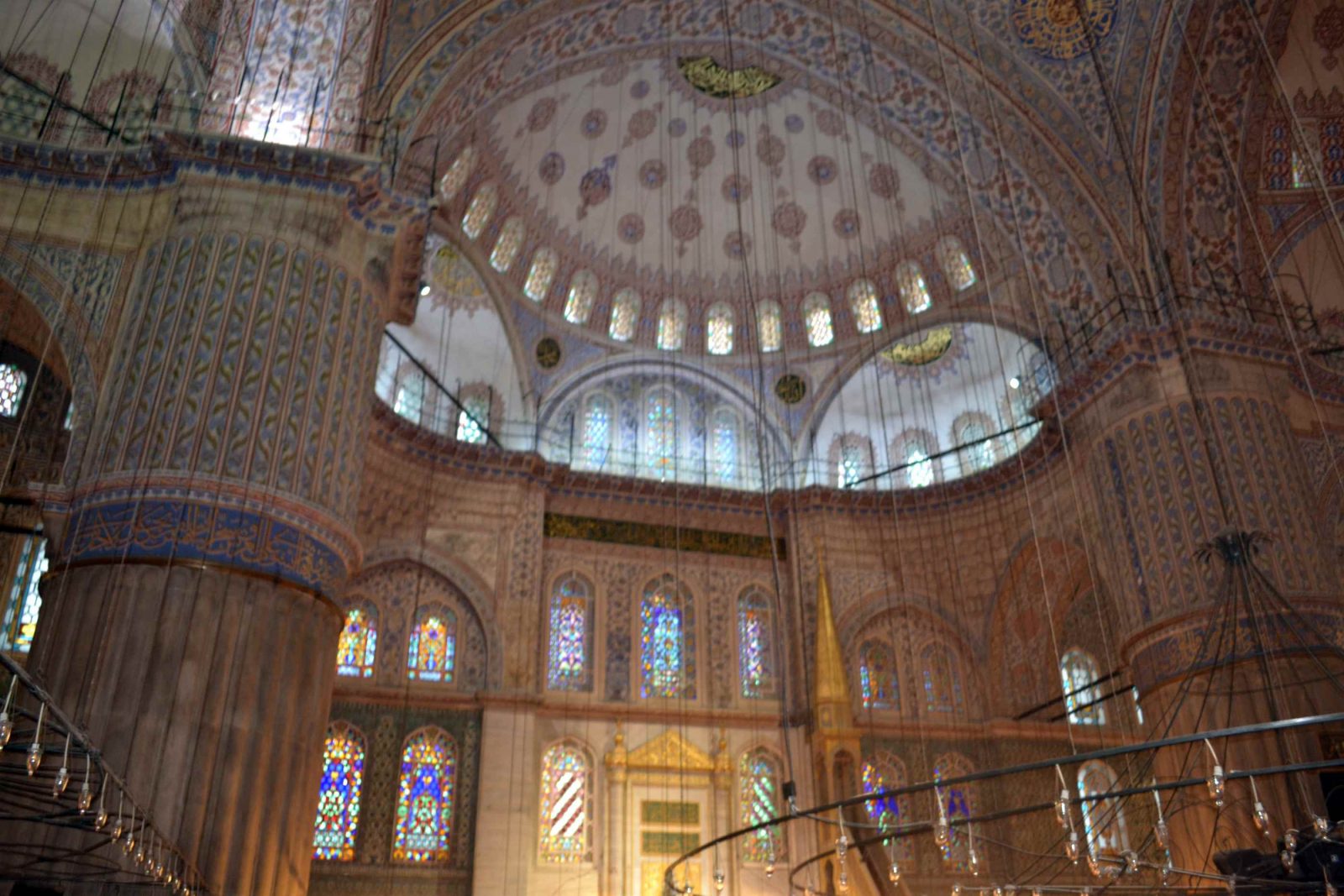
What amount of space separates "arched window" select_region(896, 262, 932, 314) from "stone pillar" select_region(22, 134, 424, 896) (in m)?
9.03

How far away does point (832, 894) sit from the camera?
1223 cm

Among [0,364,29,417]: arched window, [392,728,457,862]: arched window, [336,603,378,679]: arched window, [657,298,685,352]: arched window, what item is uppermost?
[657,298,685,352]: arched window

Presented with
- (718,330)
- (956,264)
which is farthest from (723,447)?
(956,264)

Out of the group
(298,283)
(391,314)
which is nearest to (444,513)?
(391,314)

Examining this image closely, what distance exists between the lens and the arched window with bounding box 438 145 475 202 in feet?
46.9

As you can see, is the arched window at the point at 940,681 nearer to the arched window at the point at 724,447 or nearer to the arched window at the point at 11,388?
the arched window at the point at 724,447

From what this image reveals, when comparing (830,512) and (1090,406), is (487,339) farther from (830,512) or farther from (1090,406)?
(1090,406)

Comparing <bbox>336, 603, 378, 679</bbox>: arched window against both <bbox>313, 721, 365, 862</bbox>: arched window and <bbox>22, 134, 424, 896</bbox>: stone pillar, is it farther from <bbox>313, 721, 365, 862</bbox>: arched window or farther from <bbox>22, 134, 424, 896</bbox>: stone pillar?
<bbox>22, 134, 424, 896</bbox>: stone pillar

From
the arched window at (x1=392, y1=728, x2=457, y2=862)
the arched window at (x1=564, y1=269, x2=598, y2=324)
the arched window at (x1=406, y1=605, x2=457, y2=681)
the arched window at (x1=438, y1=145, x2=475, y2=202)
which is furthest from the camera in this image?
the arched window at (x1=564, y1=269, x2=598, y2=324)

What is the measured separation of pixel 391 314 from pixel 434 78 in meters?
2.69

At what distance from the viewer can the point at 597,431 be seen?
16.3 m

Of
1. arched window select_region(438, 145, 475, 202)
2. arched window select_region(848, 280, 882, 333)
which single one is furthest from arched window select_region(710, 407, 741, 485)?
arched window select_region(438, 145, 475, 202)

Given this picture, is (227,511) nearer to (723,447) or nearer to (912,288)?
(723,447)

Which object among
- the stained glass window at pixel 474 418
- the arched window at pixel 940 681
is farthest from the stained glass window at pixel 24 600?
the arched window at pixel 940 681
